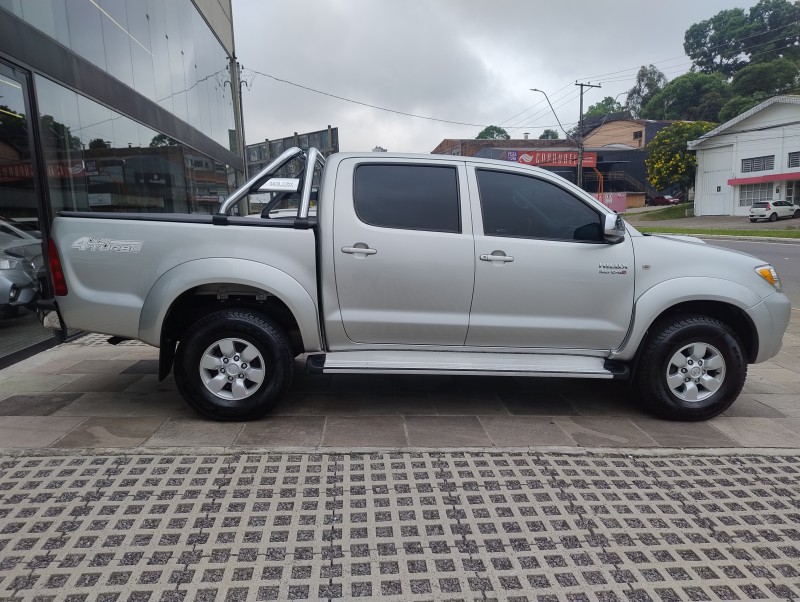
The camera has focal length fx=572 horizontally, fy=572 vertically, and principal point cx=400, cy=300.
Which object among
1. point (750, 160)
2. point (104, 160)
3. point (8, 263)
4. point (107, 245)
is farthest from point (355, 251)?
point (750, 160)

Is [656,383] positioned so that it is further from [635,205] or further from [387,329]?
[635,205]

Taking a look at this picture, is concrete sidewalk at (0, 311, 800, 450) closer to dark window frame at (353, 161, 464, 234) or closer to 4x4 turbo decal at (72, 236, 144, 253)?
4x4 turbo decal at (72, 236, 144, 253)

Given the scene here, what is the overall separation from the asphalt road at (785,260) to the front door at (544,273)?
7417 mm

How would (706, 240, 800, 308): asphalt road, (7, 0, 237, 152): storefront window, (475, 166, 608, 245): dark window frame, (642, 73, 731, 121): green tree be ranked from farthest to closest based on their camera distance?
(642, 73, 731, 121): green tree, (706, 240, 800, 308): asphalt road, (7, 0, 237, 152): storefront window, (475, 166, 608, 245): dark window frame

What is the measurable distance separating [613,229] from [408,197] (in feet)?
5.06

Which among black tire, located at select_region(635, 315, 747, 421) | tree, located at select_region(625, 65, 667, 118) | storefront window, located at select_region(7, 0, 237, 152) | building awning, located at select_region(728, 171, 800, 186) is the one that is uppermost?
tree, located at select_region(625, 65, 667, 118)

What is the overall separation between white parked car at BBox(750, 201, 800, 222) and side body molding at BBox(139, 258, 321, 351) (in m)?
41.2

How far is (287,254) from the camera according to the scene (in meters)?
4.15

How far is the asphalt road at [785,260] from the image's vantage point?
37.7 feet

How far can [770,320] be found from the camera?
14.4 feet

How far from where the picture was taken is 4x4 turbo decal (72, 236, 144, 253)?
4.08 metres

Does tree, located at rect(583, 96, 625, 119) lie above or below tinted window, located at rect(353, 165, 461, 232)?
above

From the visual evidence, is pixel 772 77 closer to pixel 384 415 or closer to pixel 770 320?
pixel 770 320

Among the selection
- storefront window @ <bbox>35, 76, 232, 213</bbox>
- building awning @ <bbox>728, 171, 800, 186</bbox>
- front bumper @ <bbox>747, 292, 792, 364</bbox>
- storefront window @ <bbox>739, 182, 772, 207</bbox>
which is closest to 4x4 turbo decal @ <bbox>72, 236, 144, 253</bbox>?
storefront window @ <bbox>35, 76, 232, 213</bbox>
